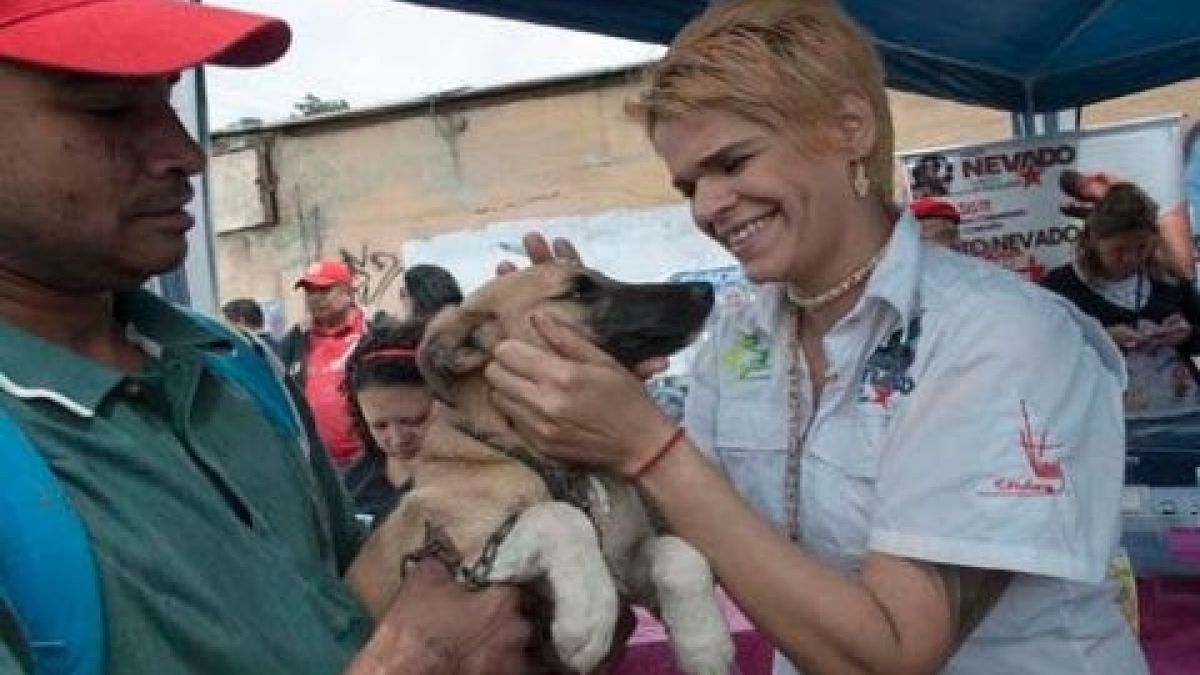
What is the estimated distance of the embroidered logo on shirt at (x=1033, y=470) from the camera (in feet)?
6.01

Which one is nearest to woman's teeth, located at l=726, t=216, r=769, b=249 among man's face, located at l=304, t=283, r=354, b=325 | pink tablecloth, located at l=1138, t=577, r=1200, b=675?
pink tablecloth, located at l=1138, t=577, r=1200, b=675

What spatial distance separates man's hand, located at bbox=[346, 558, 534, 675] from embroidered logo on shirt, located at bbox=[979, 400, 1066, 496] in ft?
2.00

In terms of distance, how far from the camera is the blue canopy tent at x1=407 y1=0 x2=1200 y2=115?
4.98m

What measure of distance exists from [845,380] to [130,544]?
1003 millimetres

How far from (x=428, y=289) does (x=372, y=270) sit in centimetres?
1217

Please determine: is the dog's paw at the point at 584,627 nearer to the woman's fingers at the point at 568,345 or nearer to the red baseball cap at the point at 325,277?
the woman's fingers at the point at 568,345

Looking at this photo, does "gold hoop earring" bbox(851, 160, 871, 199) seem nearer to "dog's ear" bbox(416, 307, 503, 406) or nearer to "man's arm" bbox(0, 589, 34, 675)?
"dog's ear" bbox(416, 307, 503, 406)

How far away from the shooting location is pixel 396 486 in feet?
12.4

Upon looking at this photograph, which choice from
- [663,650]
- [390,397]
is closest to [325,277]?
[390,397]

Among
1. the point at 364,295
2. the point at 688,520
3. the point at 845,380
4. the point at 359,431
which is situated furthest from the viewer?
the point at 364,295

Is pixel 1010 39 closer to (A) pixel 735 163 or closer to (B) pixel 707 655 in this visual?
(A) pixel 735 163

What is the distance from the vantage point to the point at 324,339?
7211 millimetres

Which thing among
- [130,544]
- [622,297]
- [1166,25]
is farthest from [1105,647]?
[1166,25]

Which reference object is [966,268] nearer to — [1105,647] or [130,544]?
[1105,647]
